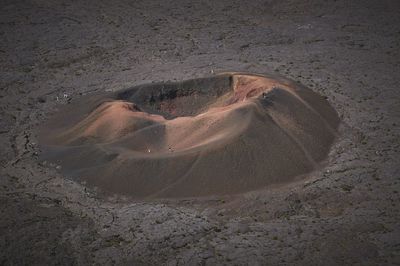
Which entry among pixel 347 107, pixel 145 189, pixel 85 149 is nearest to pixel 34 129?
pixel 85 149

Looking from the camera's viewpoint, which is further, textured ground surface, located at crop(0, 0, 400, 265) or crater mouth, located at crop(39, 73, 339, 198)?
crater mouth, located at crop(39, 73, 339, 198)

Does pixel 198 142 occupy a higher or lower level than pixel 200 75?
lower

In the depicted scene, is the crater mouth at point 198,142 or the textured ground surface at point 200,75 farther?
the crater mouth at point 198,142

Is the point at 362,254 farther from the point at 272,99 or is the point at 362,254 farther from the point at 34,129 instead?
the point at 34,129
